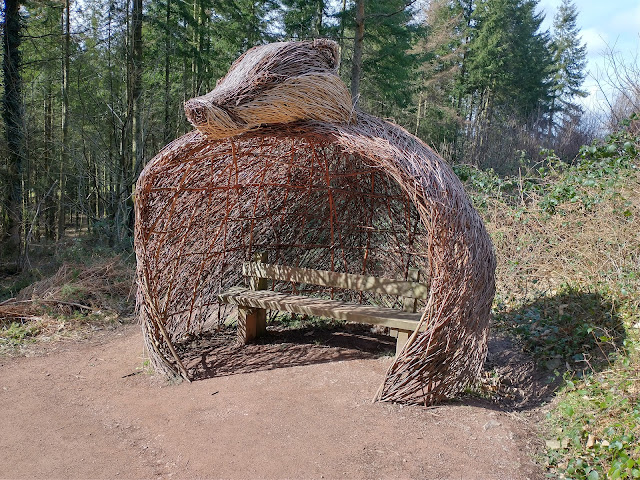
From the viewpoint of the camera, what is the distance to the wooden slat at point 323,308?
4191mm

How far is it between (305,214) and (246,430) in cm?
330

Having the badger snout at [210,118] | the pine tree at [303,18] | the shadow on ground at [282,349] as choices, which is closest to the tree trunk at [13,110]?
the pine tree at [303,18]

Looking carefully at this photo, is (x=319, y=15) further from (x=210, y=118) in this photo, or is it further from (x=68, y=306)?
(x=210, y=118)

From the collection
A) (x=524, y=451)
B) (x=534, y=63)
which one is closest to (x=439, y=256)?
(x=524, y=451)

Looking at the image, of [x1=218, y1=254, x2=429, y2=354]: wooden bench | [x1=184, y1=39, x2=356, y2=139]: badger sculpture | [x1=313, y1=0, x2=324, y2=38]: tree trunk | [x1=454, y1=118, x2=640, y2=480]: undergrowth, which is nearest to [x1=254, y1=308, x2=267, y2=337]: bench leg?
[x1=218, y1=254, x2=429, y2=354]: wooden bench

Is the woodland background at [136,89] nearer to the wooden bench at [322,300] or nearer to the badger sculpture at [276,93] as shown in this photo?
the wooden bench at [322,300]

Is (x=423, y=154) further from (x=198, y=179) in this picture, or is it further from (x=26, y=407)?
(x=26, y=407)

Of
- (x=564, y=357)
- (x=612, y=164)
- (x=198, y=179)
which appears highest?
(x=612, y=164)

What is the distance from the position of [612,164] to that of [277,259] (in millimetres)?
4788

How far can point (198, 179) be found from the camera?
4863 millimetres

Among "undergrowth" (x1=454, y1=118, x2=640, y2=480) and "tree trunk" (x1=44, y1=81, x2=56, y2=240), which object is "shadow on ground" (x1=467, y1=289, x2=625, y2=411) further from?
"tree trunk" (x1=44, y1=81, x2=56, y2=240)

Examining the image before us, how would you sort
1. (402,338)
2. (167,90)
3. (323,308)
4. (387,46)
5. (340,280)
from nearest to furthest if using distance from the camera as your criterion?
A: (402,338)
(323,308)
(340,280)
(167,90)
(387,46)

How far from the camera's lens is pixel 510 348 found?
4695mm

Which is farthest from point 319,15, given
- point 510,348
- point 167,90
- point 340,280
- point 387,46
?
point 510,348
